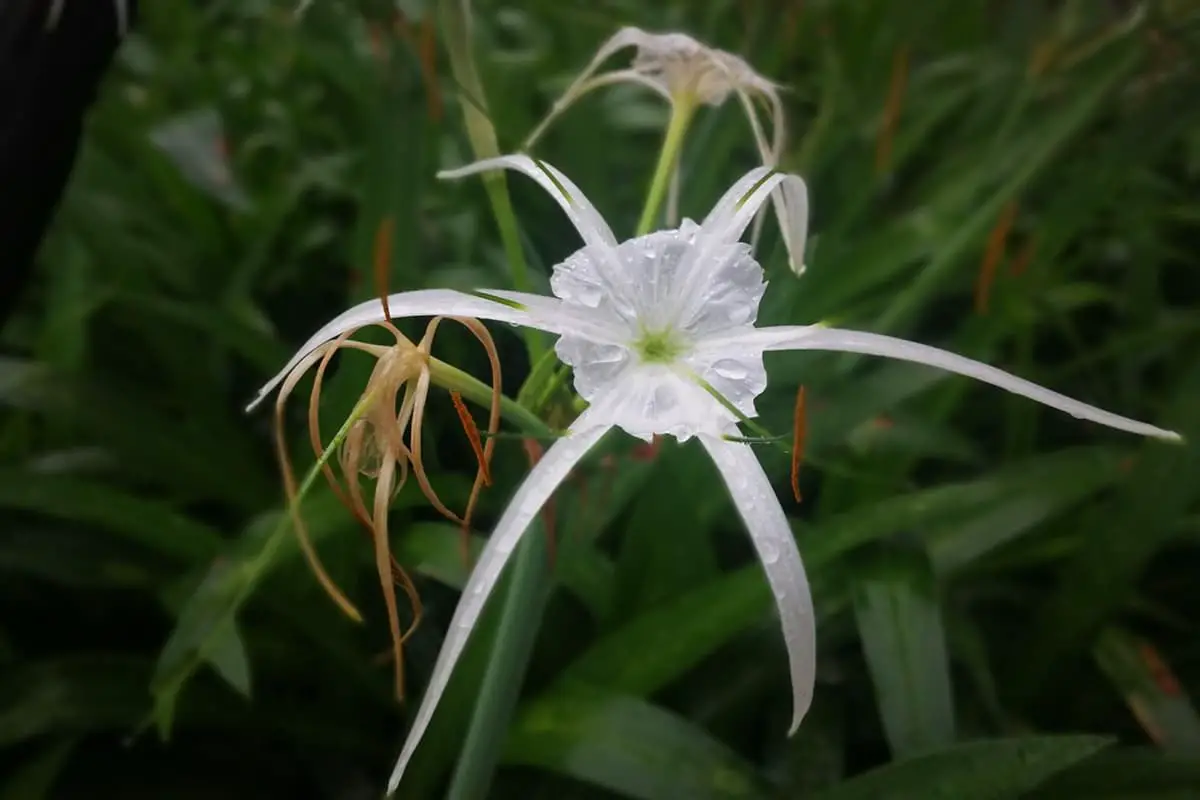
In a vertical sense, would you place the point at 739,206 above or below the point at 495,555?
above

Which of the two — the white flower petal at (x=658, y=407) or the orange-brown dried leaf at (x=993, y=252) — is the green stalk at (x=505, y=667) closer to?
the white flower petal at (x=658, y=407)

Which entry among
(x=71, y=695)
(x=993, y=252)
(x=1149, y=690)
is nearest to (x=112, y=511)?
(x=71, y=695)

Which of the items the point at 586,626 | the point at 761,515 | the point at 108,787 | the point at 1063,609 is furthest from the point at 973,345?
the point at 108,787

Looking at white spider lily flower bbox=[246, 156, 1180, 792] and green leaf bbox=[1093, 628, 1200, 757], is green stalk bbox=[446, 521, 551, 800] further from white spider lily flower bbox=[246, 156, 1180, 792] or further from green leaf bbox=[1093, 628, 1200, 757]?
green leaf bbox=[1093, 628, 1200, 757]

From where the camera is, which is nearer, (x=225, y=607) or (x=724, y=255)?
(x=724, y=255)

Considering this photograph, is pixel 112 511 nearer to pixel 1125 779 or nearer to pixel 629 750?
pixel 629 750

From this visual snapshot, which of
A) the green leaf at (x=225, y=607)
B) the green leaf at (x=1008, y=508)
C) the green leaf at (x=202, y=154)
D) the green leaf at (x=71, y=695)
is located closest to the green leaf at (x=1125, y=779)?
the green leaf at (x=1008, y=508)

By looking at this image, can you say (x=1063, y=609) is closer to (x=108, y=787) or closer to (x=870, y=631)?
(x=870, y=631)

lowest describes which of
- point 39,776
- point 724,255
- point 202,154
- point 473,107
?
point 39,776
